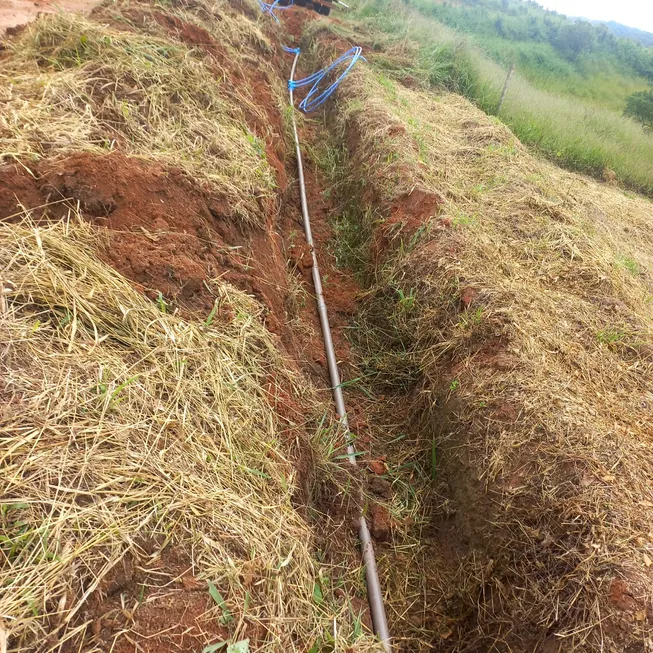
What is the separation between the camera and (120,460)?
160 cm

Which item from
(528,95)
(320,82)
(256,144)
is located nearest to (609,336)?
(256,144)

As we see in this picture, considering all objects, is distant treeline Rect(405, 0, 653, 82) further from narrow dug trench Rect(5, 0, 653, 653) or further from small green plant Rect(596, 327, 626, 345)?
small green plant Rect(596, 327, 626, 345)

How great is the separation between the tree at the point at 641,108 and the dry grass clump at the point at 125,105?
11.5 metres

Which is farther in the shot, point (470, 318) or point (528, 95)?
point (528, 95)

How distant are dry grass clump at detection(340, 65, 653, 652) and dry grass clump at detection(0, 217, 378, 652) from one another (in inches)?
34.1

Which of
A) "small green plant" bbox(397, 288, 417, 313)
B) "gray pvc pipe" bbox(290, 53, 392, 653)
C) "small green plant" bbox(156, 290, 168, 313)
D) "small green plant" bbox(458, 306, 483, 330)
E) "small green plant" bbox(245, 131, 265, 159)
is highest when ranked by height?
"small green plant" bbox(245, 131, 265, 159)

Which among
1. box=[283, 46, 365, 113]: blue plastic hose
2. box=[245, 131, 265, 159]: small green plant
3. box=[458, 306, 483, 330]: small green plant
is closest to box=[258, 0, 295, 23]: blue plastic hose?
box=[283, 46, 365, 113]: blue plastic hose

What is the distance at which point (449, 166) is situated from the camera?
5129 mm

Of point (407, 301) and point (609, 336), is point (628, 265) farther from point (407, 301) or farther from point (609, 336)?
point (407, 301)

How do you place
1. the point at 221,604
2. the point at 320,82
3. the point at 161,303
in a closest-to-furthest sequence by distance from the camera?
the point at 221,604 → the point at 161,303 → the point at 320,82

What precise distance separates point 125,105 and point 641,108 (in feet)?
43.3

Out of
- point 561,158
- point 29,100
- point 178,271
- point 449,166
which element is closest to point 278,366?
point 178,271

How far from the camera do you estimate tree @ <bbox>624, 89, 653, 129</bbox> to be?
35.7 feet

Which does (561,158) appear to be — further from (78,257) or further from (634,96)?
(78,257)
